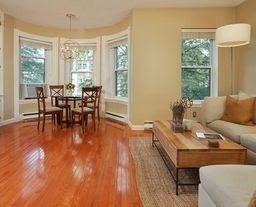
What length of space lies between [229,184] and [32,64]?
6616 mm

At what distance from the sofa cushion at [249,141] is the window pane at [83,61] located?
531cm

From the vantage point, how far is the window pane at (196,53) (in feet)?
18.9

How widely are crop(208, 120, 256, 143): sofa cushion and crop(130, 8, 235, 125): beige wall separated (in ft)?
5.81

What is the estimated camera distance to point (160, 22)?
5559 mm

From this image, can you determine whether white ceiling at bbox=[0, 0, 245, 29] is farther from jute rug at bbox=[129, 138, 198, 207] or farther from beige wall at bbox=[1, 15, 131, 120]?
jute rug at bbox=[129, 138, 198, 207]

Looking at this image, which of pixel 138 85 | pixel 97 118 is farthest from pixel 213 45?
pixel 97 118

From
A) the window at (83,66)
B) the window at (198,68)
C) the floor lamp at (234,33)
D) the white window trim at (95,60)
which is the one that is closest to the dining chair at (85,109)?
the white window trim at (95,60)

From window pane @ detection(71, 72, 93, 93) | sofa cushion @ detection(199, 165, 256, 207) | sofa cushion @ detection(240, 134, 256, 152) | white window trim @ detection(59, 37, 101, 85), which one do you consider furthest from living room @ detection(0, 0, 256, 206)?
sofa cushion @ detection(199, 165, 256, 207)

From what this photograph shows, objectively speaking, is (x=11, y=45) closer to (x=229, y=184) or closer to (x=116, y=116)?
(x=116, y=116)

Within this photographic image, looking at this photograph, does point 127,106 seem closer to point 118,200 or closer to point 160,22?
point 160,22

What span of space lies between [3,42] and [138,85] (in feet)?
10.7

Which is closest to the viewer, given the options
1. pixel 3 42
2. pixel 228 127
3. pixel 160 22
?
pixel 228 127

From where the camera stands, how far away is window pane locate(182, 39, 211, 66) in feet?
18.9

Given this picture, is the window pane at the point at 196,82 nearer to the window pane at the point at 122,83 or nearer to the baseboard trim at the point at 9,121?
the window pane at the point at 122,83
